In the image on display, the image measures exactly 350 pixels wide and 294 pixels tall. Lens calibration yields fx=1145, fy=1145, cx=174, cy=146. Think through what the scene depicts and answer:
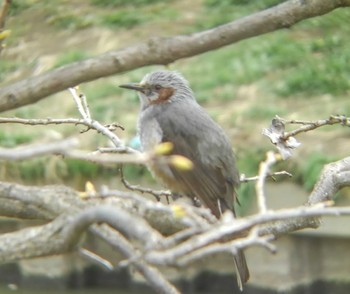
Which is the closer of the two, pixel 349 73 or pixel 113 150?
pixel 113 150

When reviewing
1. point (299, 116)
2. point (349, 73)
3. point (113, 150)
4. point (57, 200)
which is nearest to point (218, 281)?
point (299, 116)

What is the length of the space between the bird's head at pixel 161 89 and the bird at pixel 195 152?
0.14 ft

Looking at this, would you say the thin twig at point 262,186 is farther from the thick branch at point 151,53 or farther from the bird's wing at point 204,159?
the bird's wing at point 204,159

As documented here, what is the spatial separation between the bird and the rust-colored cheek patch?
3 centimetres

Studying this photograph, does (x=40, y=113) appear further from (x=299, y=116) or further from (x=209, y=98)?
(x=299, y=116)

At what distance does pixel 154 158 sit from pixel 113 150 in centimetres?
128

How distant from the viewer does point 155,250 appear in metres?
2.34

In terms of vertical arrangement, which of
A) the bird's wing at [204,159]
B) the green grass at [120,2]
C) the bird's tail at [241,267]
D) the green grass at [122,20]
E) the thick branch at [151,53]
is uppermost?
the thick branch at [151,53]

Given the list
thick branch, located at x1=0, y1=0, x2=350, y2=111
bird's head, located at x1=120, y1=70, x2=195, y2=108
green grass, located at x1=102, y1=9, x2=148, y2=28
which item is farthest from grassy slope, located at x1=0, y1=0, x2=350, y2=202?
thick branch, located at x1=0, y1=0, x2=350, y2=111

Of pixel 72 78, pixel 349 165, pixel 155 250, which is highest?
pixel 155 250

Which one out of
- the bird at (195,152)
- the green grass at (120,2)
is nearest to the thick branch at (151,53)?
the bird at (195,152)

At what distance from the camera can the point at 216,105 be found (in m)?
9.68

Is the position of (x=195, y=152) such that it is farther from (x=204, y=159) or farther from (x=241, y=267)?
(x=241, y=267)

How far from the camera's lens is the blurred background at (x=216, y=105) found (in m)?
8.12
